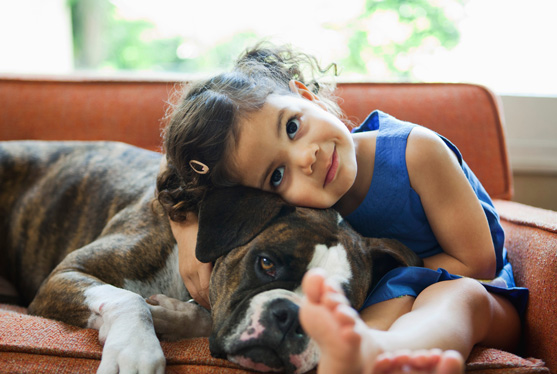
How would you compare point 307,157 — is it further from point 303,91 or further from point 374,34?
point 374,34

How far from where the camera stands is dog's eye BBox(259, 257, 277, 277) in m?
1.45

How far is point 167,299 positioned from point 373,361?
2.76ft

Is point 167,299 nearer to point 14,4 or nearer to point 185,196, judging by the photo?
point 185,196

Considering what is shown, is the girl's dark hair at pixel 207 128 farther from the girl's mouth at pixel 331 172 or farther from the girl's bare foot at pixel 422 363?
the girl's bare foot at pixel 422 363

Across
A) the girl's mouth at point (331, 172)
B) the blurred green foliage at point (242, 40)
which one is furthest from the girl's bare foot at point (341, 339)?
the blurred green foliage at point (242, 40)

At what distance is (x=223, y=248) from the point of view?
60.5 inches

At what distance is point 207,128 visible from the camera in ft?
5.49

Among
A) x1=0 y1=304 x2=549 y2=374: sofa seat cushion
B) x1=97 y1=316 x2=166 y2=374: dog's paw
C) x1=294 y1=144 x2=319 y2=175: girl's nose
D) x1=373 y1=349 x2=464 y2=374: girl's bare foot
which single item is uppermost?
x1=294 y1=144 x2=319 y2=175: girl's nose

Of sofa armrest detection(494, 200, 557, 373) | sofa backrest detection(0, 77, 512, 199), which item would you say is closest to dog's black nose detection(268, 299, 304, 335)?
sofa armrest detection(494, 200, 557, 373)

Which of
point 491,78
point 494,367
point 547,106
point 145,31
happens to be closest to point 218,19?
point 145,31

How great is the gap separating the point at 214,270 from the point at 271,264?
8.3 inches

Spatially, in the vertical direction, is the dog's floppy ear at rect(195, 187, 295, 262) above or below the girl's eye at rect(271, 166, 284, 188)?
below

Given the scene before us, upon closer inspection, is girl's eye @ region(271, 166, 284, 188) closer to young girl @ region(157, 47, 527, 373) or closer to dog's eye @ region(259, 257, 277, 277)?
young girl @ region(157, 47, 527, 373)

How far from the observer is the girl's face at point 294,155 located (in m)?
1.59
